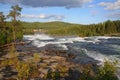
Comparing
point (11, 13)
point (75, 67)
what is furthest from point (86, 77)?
point (11, 13)

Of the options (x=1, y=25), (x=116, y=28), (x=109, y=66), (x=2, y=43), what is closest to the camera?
(x=109, y=66)

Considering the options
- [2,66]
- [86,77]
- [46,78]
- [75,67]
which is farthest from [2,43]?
[86,77]

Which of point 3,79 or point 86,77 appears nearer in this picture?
point 86,77

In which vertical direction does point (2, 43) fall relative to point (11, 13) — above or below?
below

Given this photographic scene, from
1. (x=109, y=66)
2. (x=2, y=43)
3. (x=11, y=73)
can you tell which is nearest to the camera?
(x=109, y=66)

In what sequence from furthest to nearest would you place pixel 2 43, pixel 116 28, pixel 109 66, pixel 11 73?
pixel 116 28
pixel 2 43
pixel 11 73
pixel 109 66

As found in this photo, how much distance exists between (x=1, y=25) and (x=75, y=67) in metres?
50.3

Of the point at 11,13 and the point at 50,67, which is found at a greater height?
the point at 11,13

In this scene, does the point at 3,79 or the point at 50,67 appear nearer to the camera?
the point at 3,79

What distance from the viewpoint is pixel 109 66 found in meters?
18.3

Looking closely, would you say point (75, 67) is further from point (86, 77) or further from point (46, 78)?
point (86, 77)

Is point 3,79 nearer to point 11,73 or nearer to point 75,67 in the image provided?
point 11,73

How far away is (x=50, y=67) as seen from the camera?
1185 inches

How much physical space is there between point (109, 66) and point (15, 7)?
75550 mm
